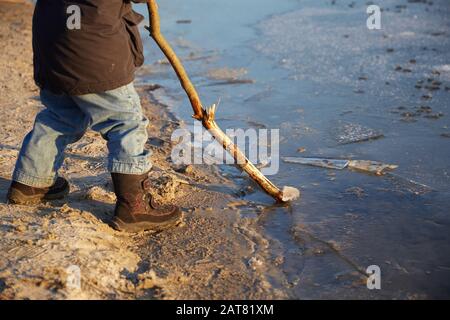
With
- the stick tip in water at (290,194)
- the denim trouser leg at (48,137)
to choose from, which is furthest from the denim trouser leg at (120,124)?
the stick tip in water at (290,194)

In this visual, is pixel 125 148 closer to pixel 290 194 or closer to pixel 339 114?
pixel 290 194

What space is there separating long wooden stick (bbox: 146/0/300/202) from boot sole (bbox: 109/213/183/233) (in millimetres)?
477

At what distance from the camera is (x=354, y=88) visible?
18.2 ft

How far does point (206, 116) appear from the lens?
10.6 ft

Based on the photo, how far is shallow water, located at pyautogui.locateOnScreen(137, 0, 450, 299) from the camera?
9.44 feet

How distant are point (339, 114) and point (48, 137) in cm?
258

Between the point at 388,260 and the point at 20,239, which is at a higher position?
the point at 20,239

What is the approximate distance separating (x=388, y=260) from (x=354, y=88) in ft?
9.54

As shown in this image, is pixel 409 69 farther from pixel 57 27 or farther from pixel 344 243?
pixel 57 27

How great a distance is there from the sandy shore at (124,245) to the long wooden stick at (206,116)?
0.75 feet

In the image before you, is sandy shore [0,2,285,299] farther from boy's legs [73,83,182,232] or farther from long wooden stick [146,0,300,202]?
long wooden stick [146,0,300,202]

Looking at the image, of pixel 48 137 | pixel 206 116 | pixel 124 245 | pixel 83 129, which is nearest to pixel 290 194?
pixel 206 116

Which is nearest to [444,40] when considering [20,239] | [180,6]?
[180,6]

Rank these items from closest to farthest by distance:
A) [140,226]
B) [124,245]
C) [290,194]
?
[124,245]
[140,226]
[290,194]
